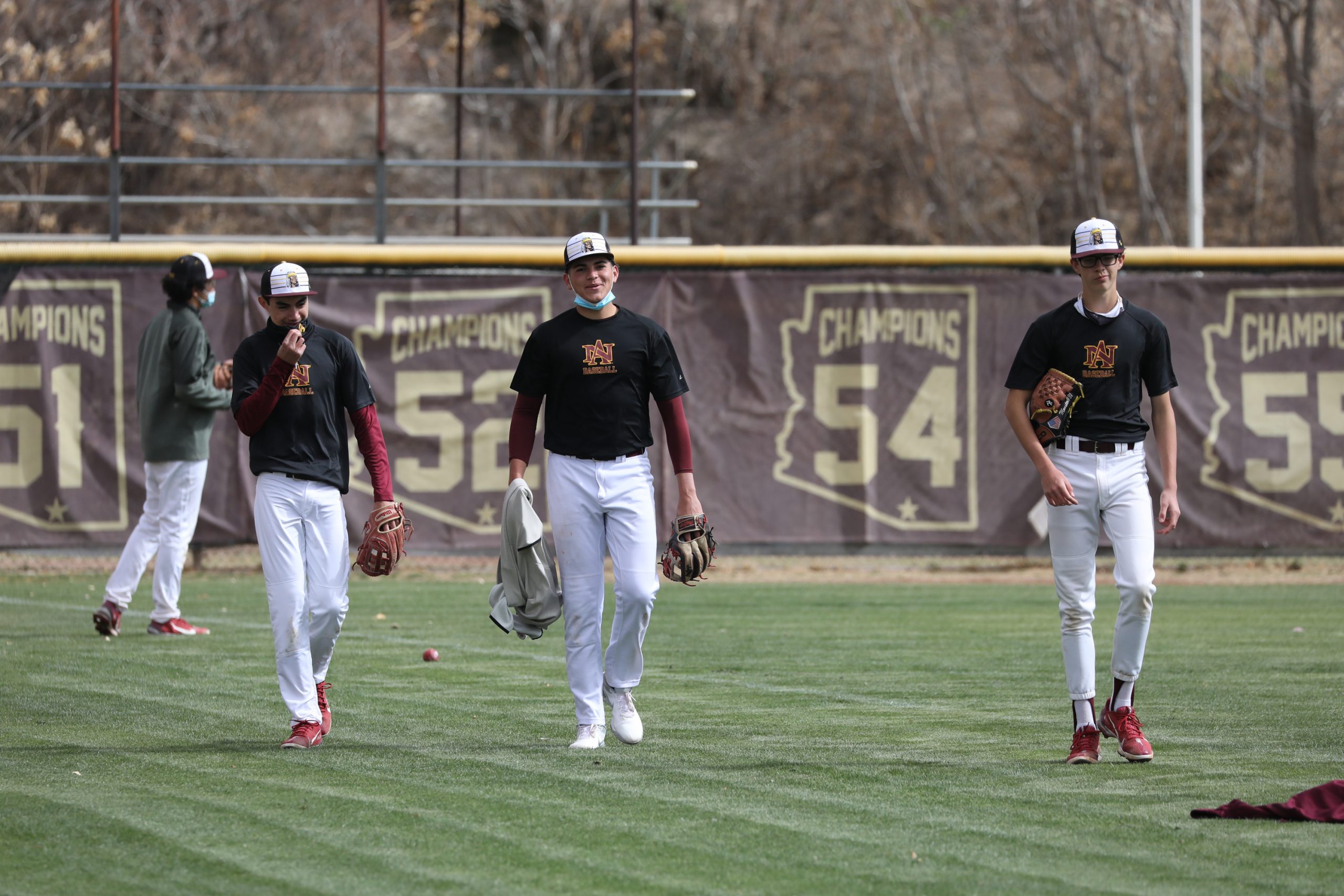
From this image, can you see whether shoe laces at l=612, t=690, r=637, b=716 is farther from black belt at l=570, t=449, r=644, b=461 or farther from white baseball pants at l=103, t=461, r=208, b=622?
white baseball pants at l=103, t=461, r=208, b=622

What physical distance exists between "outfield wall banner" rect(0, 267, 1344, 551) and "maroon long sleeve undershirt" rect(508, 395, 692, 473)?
7.56m

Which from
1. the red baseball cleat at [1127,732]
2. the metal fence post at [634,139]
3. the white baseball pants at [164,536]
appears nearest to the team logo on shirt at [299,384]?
the red baseball cleat at [1127,732]

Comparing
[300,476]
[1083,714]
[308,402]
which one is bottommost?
[1083,714]

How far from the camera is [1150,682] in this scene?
9.26 metres

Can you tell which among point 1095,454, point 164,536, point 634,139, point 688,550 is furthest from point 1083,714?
point 634,139

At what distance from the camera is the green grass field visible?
5.20 m

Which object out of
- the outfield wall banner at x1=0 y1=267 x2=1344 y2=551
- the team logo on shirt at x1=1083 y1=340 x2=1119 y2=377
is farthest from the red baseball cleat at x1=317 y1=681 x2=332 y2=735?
the outfield wall banner at x1=0 y1=267 x2=1344 y2=551

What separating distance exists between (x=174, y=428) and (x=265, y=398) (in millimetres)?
4157

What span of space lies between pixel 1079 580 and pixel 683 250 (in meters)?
8.71

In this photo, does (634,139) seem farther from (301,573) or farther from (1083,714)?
(1083,714)

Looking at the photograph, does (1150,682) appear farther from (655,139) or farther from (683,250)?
(655,139)

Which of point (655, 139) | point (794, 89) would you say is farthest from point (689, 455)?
point (794, 89)

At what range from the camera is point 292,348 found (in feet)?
23.5

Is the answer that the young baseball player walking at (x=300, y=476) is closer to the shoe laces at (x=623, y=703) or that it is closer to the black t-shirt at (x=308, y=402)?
the black t-shirt at (x=308, y=402)
